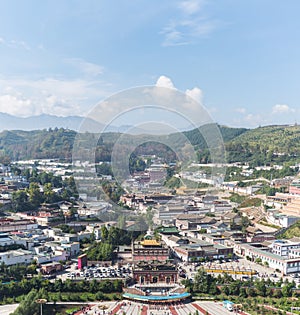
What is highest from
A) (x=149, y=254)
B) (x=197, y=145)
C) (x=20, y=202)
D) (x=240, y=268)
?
(x=197, y=145)

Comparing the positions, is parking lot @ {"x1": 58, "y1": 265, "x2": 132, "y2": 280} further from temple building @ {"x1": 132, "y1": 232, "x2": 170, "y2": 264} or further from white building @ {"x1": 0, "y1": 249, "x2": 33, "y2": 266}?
white building @ {"x1": 0, "y1": 249, "x2": 33, "y2": 266}

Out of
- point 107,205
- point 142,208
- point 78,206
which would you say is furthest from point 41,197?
point 142,208

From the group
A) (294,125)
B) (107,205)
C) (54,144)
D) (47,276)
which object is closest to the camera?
(47,276)

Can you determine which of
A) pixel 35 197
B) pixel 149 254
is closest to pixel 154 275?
pixel 149 254

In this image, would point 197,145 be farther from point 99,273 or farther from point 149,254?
point 99,273

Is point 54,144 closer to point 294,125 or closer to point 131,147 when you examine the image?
point 131,147

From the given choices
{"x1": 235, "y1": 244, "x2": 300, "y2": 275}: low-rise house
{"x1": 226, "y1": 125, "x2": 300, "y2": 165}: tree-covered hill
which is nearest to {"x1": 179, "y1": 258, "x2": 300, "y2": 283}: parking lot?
{"x1": 235, "y1": 244, "x2": 300, "y2": 275}: low-rise house

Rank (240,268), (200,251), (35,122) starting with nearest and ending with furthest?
(240,268)
(200,251)
(35,122)

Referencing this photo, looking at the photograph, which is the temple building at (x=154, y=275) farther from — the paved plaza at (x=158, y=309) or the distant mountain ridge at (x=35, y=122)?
the distant mountain ridge at (x=35, y=122)

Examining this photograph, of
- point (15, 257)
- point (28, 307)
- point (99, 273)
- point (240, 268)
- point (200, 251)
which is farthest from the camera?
point (200, 251)
